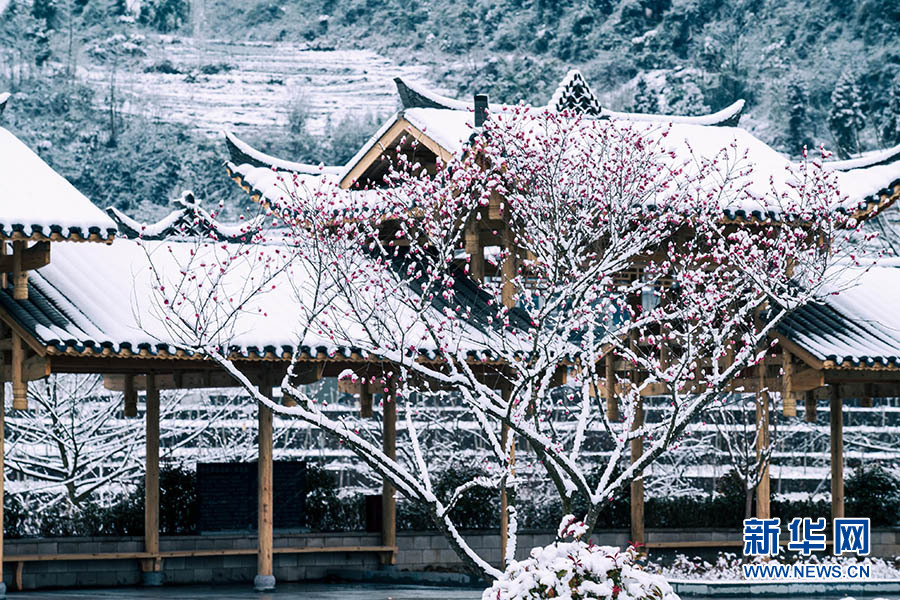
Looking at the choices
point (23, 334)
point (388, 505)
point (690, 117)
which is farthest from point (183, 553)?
point (690, 117)

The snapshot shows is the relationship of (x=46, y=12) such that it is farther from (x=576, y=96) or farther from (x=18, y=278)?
(x=18, y=278)

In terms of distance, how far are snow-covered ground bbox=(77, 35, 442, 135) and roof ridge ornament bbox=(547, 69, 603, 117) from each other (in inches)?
2531

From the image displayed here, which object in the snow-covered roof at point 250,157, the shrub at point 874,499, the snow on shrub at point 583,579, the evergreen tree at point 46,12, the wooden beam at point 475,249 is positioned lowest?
the shrub at point 874,499

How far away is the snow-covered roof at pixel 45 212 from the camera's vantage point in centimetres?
1525

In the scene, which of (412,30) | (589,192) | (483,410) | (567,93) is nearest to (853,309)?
(567,93)

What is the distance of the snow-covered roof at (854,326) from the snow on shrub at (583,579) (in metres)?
9.30

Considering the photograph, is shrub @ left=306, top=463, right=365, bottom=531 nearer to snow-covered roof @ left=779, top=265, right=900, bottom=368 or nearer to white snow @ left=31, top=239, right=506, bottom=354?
white snow @ left=31, top=239, right=506, bottom=354

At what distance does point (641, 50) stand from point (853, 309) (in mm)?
66814

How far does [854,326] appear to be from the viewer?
65.9 feet

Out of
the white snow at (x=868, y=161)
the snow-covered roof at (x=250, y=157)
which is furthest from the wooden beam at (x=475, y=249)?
the white snow at (x=868, y=161)

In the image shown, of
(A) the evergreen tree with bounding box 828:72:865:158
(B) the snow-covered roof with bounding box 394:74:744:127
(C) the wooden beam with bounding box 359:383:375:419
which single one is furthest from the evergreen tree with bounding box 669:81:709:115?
(C) the wooden beam with bounding box 359:383:375:419

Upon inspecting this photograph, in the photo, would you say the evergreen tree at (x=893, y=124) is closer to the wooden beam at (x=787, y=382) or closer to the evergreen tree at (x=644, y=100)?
the evergreen tree at (x=644, y=100)

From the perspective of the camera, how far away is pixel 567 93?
21.4 m

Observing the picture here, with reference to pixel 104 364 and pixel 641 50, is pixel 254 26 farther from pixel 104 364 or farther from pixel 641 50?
pixel 104 364
